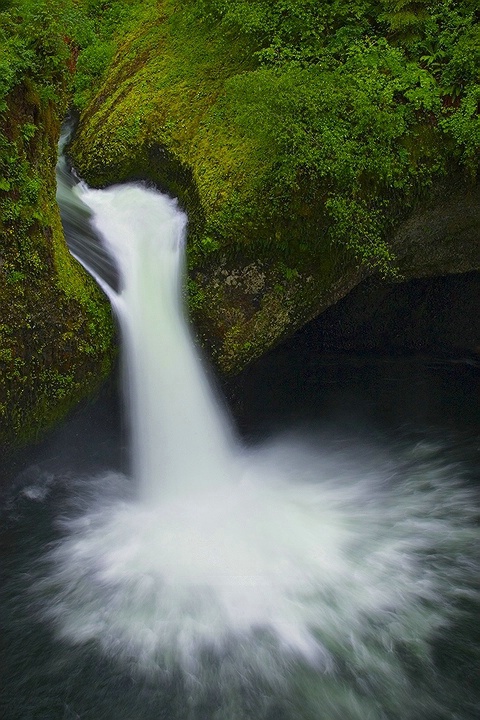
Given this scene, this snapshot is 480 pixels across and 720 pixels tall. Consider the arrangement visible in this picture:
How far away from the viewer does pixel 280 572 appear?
5.00m

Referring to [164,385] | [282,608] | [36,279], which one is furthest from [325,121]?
[282,608]

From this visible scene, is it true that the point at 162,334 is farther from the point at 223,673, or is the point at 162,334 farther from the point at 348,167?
the point at 223,673

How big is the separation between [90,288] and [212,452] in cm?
205

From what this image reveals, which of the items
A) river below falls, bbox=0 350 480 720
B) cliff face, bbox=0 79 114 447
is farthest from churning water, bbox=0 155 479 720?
cliff face, bbox=0 79 114 447

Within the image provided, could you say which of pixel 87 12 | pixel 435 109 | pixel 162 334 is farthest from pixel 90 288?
pixel 87 12

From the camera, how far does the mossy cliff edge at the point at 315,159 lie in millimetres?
5891

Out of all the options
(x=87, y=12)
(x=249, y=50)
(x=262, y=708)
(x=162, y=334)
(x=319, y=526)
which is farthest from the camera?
(x=87, y=12)

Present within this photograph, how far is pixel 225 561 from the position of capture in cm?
512

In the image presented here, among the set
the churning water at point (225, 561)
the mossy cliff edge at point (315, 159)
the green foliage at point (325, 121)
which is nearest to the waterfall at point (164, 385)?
the churning water at point (225, 561)

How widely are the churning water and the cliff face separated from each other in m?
0.48

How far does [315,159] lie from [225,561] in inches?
147

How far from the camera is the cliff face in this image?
5.01m

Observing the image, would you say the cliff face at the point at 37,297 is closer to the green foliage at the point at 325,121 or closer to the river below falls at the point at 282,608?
the river below falls at the point at 282,608

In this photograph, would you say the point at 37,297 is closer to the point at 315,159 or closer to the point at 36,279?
the point at 36,279
